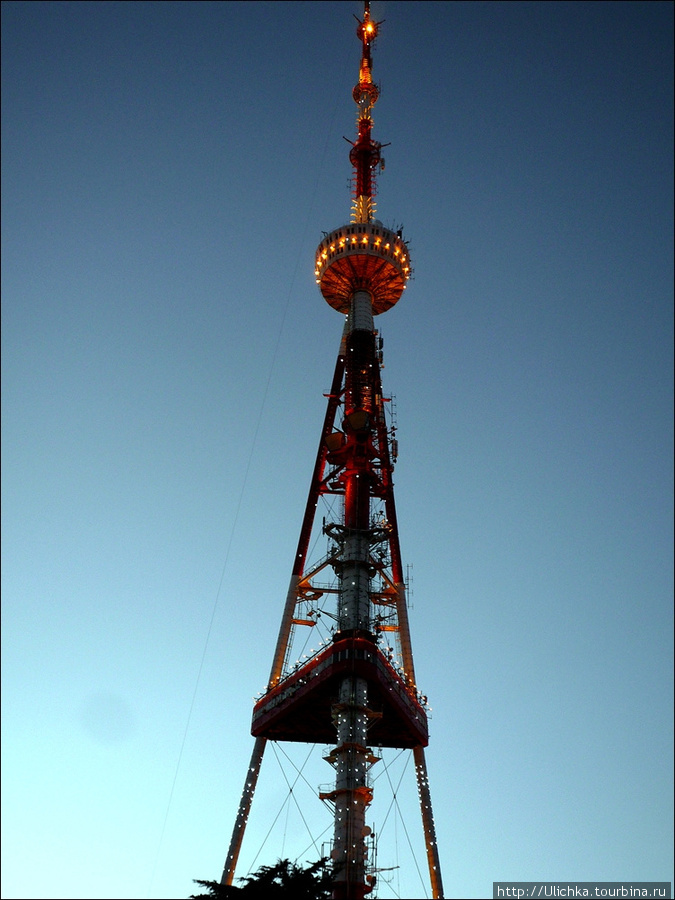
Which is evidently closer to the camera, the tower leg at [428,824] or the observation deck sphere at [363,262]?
the tower leg at [428,824]

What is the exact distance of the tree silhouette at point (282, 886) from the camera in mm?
44500

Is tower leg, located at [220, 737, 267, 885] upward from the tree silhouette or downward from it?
upward

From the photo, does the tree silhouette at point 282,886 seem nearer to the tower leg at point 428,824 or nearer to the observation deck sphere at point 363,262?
the tower leg at point 428,824

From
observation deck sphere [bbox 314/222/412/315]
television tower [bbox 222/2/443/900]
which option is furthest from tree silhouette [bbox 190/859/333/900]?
observation deck sphere [bbox 314/222/412/315]

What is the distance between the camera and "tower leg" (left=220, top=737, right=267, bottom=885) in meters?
63.7

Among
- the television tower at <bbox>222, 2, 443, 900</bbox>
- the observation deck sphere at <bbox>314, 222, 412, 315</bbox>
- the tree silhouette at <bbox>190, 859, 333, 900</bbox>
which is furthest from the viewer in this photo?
the observation deck sphere at <bbox>314, 222, 412, 315</bbox>

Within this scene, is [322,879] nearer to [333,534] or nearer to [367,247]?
[333,534]

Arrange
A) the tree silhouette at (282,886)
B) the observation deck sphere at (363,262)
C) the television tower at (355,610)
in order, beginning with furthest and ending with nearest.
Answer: the observation deck sphere at (363,262)
the television tower at (355,610)
the tree silhouette at (282,886)

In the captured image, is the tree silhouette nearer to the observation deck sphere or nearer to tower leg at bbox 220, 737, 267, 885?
tower leg at bbox 220, 737, 267, 885

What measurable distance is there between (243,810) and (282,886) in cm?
2240

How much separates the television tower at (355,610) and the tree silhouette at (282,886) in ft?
25.3

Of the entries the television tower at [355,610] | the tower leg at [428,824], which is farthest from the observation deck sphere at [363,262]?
the tower leg at [428,824]

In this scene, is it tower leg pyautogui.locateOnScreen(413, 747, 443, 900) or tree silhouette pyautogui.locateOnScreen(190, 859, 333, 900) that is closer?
tree silhouette pyautogui.locateOnScreen(190, 859, 333, 900)

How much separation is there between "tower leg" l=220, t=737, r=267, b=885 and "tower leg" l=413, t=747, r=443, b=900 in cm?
1225
